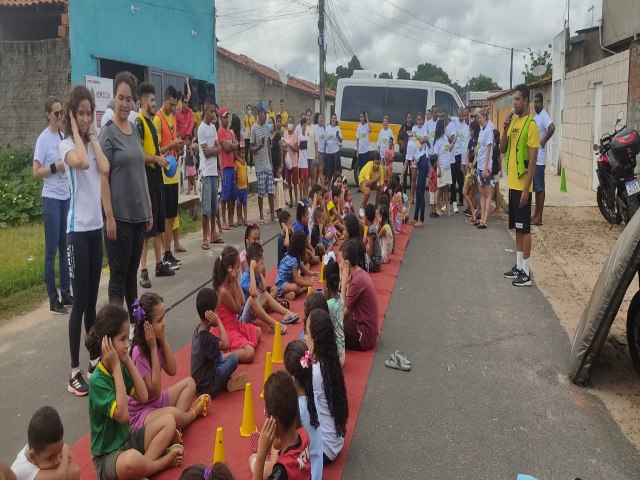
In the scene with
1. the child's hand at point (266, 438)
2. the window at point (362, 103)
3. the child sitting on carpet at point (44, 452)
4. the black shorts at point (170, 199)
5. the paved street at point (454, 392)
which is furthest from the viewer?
the window at point (362, 103)

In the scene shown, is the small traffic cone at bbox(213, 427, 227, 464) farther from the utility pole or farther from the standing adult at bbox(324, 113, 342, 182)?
the utility pole

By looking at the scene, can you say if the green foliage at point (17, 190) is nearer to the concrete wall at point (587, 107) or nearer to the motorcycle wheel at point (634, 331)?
the motorcycle wheel at point (634, 331)

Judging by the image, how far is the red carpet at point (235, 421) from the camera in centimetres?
379

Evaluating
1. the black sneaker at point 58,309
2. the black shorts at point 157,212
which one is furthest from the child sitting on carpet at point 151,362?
the black shorts at point 157,212

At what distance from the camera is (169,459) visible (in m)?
3.67

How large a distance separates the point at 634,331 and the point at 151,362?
3.94 meters

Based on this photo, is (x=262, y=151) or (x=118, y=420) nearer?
(x=118, y=420)

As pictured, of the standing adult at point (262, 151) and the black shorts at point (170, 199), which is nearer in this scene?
the black shorts at point (170, 199)

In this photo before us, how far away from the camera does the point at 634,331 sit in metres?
5.15

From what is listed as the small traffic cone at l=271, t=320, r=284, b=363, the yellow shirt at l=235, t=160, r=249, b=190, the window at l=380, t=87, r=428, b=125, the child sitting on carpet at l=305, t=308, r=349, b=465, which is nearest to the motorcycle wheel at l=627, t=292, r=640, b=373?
the child sitting on carpet at l=305, t=308, r=349, b=465

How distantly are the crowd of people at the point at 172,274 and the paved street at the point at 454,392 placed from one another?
0.37m

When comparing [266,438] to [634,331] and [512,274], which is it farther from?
[512,274]

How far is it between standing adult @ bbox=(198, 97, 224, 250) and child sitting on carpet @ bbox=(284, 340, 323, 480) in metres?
6.00

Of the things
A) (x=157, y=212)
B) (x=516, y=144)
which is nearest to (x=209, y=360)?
(x=157, y=212)
